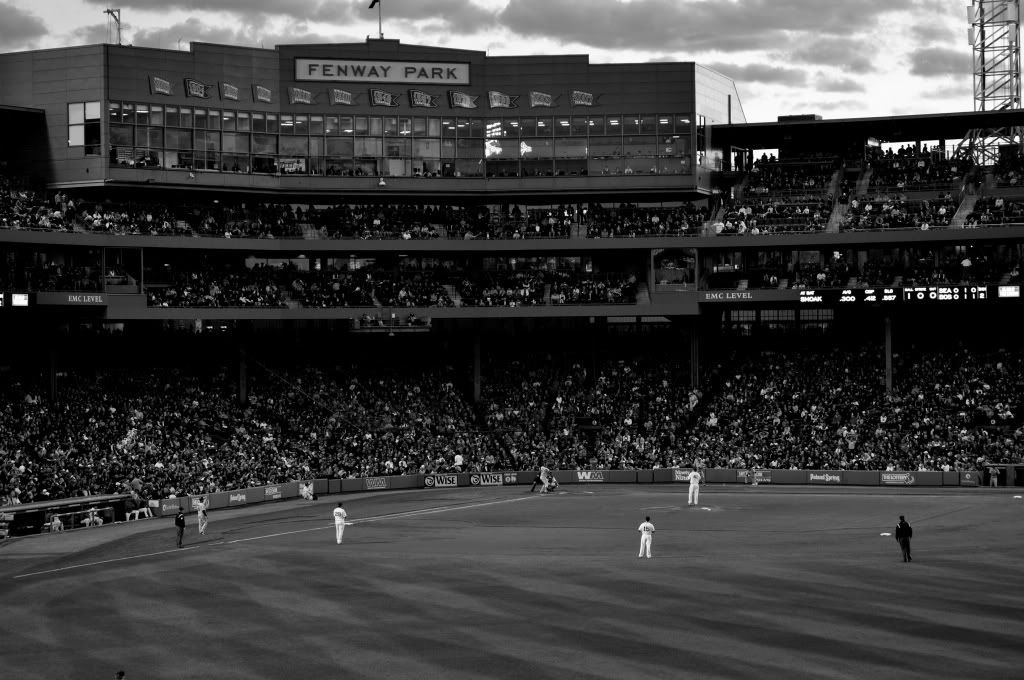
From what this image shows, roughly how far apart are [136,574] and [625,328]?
42.4 m

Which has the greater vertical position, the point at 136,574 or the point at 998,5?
the point at 998,5

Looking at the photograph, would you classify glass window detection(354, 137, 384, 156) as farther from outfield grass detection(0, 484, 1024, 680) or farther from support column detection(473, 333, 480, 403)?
outfield grass detection(0, 484, 1024, 680)

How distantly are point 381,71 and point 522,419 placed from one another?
23004mm

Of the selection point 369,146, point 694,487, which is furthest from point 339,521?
Answer: point 369,146

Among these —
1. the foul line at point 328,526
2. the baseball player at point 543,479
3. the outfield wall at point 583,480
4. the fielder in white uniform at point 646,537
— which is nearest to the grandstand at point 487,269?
the outfield wall at point 583,480

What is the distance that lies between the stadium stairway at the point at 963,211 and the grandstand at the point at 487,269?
1.75ft

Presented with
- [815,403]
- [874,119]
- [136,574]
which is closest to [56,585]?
[136,574]

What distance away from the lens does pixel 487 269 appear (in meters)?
75.7

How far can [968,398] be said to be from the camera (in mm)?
63062

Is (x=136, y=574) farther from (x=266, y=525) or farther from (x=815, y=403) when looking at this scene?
(x=815, y=403)

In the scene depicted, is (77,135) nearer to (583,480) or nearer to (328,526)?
(328,526)

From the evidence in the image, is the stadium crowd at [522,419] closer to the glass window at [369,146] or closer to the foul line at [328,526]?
the foul line at [328,526]

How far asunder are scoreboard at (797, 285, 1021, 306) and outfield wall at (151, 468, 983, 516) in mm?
10667

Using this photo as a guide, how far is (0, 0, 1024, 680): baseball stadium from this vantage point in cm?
5347
